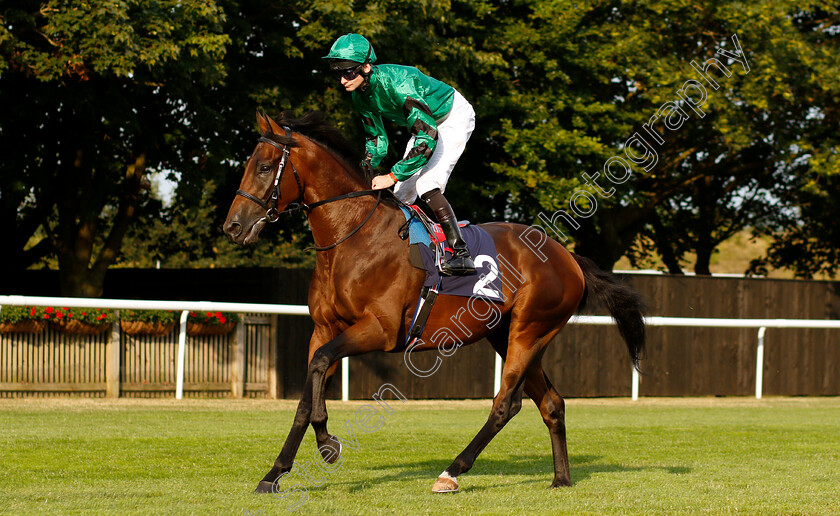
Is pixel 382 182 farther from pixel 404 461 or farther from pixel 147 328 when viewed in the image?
pixel 147 328

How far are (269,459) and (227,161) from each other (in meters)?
7.79

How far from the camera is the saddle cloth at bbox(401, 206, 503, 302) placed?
5.51 m

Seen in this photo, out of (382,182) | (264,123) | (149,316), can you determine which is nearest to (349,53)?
(264,123)

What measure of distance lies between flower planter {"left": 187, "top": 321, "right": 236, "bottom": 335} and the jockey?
6121 millimetres

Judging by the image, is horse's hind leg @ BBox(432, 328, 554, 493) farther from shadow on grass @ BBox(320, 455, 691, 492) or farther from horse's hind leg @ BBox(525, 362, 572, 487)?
shadow on grass @ BBox(320, 455, 691, 492)

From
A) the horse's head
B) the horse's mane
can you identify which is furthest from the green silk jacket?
the horse's head

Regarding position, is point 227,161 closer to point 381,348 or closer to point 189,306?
point 189,306

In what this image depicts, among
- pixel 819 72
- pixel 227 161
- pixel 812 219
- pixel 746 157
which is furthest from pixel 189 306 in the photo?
pixel 812 219

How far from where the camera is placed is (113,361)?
10750mm

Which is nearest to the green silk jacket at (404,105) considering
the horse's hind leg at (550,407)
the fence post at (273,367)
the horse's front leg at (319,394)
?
the horse's front leg at (319,394)

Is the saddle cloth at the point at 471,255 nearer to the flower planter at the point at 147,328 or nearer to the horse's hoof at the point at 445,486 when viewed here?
the horse's hoof at the point at 445,486

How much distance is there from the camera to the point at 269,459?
21.2 feet

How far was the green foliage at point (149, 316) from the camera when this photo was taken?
10805mm

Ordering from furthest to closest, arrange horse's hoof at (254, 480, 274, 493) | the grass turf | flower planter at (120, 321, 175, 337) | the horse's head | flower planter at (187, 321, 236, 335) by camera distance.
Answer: flower planter at (187, 321, 236, 335)
flower planter at (120, 321, 175, 337)
the horse's head
horse's hoof at (254, 480, 274, 493)
the grass turf
